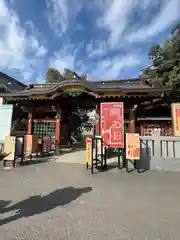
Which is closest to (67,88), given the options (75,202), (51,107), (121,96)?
(51,107)

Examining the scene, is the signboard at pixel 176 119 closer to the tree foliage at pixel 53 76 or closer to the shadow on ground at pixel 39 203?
the shadow on ground at pixel 39 203

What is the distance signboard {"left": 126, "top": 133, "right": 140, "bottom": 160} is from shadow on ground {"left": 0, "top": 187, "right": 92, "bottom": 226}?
242 cm

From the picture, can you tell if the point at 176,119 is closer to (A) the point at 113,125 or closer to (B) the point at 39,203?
(A) the point at 113,125

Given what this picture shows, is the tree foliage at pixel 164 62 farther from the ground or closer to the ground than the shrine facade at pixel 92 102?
farther from the ground

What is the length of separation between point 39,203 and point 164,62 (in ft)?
47.1

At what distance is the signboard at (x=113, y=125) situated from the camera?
6583 mm

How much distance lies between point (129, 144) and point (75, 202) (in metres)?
3.22

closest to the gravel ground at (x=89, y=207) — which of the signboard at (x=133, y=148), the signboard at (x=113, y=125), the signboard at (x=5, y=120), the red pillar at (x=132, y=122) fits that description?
the signboard at (x=133, y=148)

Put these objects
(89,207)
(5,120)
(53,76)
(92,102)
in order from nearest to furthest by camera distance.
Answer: (89,207), (5,120), (92,102), (53,76)

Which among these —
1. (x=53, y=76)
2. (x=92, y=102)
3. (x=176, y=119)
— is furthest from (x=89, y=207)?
(x=53, y=76)

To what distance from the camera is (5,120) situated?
717 cm

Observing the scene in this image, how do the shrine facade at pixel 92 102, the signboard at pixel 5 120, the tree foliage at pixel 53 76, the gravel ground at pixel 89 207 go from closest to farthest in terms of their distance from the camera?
the gravel ground at pixel 89 207
the signboard at pixel 5 120
the shrine facade at pixel 92 102
the tree foliage at pixel 53 76

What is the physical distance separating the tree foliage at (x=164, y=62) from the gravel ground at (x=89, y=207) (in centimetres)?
993

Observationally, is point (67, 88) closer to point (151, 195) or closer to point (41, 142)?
point (41, 142)
